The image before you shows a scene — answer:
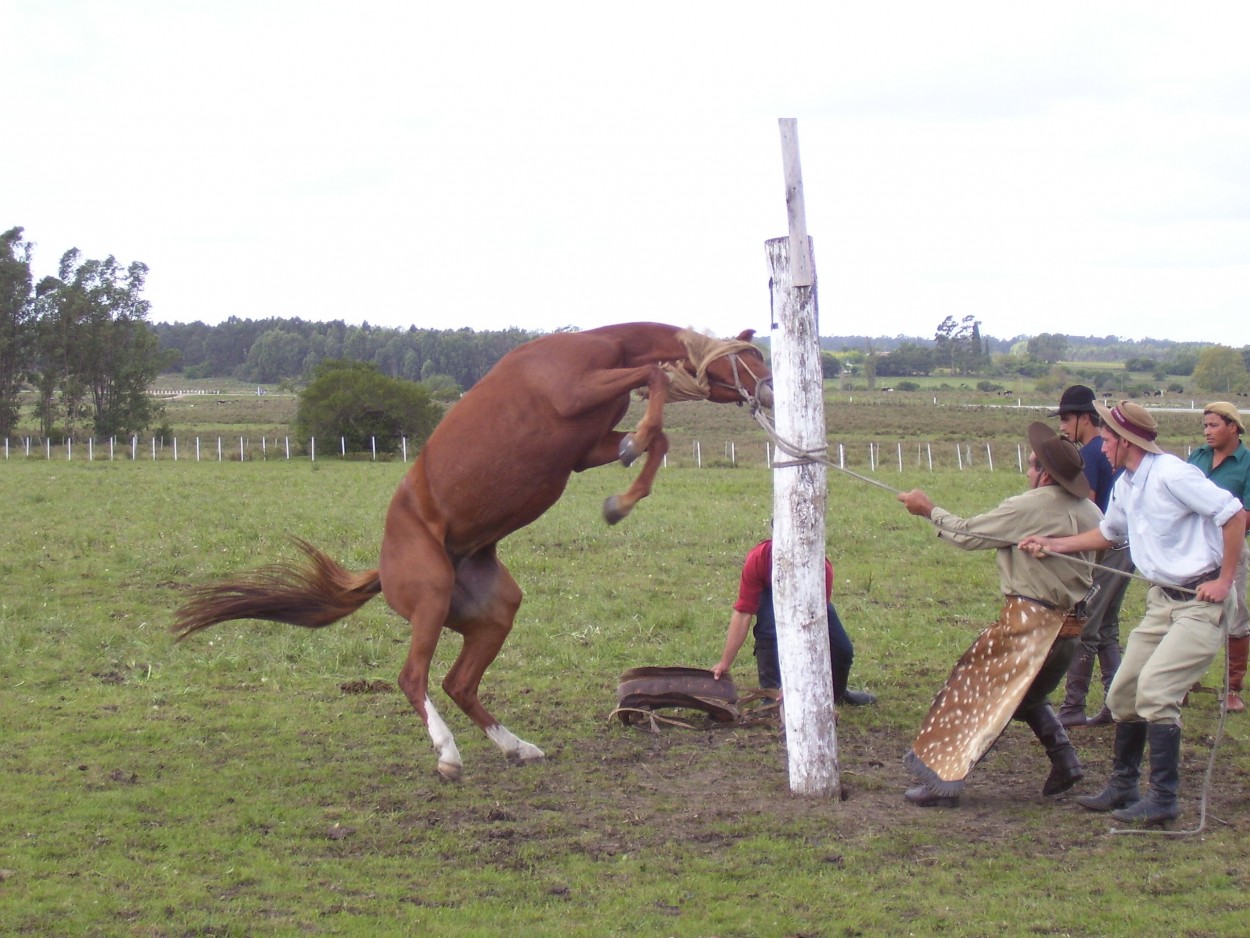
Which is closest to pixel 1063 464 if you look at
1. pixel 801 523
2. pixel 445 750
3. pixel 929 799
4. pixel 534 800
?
pixel 801 523

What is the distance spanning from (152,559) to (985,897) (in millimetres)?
11384

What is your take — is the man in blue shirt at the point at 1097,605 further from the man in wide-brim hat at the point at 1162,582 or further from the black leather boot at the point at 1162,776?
the black leather boot at the point at 1162,776

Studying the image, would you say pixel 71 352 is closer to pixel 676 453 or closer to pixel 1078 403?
pixel 676 453

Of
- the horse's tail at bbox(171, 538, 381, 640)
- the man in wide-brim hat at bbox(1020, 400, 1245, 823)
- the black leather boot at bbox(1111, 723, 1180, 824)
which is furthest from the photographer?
the horse's tail at bbox(171, 538, 381, 640)

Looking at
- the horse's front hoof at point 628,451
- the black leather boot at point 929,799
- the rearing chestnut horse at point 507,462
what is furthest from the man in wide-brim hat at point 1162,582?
the horse's front hoof at point 628,451

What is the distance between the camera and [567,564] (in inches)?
541

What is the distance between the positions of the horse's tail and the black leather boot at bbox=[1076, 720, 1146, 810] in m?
4.26

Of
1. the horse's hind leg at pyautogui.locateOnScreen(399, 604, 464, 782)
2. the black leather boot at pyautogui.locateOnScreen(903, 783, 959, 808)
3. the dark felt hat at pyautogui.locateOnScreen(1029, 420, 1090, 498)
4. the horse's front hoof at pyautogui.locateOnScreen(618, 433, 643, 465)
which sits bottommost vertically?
the black leather boot at pyautogui.locateOnScreen(903, 783, 959, 808)

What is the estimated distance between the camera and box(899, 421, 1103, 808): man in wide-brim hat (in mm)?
5812

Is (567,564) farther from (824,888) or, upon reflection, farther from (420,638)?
(824,888)

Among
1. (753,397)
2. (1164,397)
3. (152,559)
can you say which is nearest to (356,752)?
(753,397)

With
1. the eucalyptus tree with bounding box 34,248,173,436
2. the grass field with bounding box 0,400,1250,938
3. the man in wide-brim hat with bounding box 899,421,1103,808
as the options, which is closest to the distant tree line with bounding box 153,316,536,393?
the eucalyptus tree with bounding box 34,248,173,436

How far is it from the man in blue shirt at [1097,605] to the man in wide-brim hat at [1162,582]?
1586 millimetres

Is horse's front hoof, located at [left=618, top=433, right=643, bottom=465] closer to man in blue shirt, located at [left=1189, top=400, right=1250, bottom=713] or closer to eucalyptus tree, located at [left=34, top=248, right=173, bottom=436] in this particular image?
man in blue shirt, located at [left=1189, top=400, right=1250, bottom=713]
